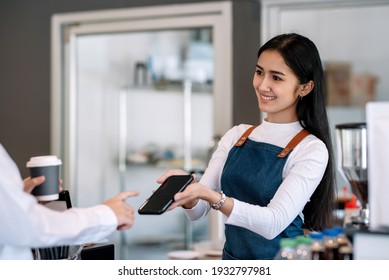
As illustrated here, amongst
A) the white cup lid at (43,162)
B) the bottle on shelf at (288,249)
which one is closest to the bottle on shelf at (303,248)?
the bottle on shelf at (288,249)

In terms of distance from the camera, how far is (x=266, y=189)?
235 cm

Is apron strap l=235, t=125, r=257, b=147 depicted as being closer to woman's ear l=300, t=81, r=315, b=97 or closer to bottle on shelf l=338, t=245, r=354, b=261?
woman's ear l=300, t=81, r=315, b=97

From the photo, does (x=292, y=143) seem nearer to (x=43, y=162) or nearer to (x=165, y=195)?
(x=165, y=195)

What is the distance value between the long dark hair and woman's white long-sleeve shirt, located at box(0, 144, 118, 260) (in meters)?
0.94

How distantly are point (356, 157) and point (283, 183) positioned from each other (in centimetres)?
28

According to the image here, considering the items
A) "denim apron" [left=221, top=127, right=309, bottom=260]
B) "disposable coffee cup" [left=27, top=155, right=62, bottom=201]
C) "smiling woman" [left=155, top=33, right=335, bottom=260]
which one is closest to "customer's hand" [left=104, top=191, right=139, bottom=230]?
"disposable coffee cup" [left=27, top=155, right=62, bottom=201]

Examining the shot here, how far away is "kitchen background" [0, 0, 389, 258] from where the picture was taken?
4.91 meters

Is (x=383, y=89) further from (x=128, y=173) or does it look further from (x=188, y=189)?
(x=188, y=189)

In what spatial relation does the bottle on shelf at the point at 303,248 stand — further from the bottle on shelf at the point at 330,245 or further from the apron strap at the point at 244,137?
the apron strap at the point at 244,137

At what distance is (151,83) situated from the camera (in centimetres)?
684

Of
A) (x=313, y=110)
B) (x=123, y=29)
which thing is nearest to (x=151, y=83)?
(x=123, y=29)

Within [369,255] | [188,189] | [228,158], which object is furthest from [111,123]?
[369,255]

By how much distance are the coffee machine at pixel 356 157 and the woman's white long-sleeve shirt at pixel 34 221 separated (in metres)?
0.91
